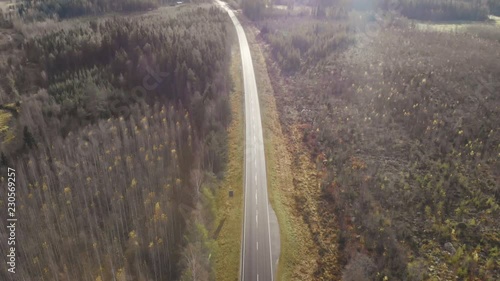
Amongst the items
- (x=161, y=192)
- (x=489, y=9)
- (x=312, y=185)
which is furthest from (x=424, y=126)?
(x=489, y=9)

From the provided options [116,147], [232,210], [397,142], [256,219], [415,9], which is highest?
[415,9]

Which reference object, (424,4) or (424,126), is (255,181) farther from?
(424,4)

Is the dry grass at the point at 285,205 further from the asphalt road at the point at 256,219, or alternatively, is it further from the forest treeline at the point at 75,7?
the forest treeline at the point at 75,7

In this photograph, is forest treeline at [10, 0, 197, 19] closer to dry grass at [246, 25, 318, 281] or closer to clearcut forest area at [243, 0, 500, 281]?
clearcut forest area at [243, 0, 500, 281]

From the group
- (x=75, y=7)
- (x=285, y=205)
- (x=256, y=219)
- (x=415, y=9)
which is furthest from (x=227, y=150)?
(x=415, y=9)

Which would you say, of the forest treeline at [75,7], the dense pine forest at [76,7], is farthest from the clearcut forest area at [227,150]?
the dense pine forest at [76,7]

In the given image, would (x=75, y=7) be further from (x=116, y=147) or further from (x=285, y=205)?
(x=285, y=205)
